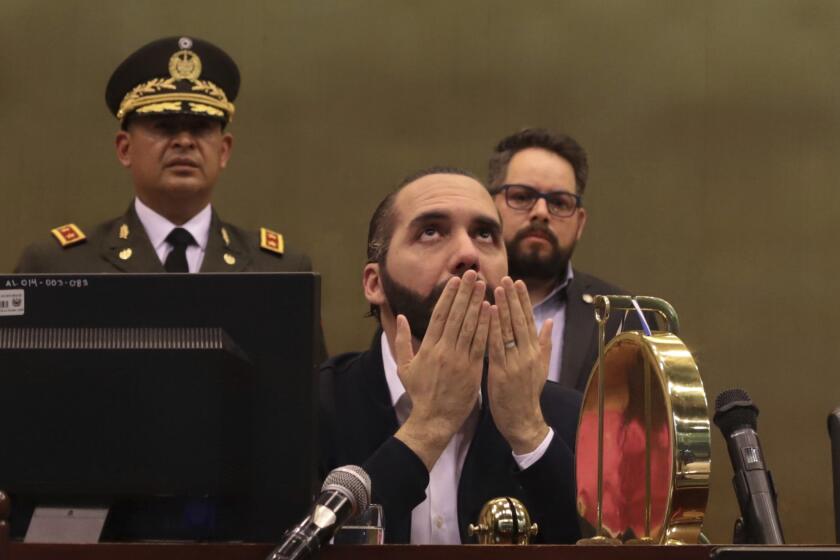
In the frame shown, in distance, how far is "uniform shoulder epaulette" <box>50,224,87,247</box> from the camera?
10.7ft

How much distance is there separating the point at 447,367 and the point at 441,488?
273 millimetres

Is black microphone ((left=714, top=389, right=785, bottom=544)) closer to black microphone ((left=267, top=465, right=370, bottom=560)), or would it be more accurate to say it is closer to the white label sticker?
black microphone ((left=267, top=465, right=370, bottom=560))

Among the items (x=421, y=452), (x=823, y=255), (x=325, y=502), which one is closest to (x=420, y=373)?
(x=421, y=452)

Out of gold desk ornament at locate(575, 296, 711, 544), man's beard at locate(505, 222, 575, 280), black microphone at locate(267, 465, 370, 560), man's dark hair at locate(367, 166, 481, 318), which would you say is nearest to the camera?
black microphone at locate(267, 465, 370, 560)

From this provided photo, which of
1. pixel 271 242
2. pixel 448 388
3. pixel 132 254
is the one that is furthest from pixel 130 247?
pixel 448 388

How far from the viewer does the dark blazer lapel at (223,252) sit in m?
3.16

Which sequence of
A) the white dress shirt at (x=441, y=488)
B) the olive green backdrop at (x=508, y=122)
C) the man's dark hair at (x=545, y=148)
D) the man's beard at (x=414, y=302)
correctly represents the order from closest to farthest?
the white dress shirt at (x=441, y=488) → the man's beard at (x=414, y=302) → the man's dark hair at (x=545, y=148) → the olive green backdrop at (x=508, y=122)

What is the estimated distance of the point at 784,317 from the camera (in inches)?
157

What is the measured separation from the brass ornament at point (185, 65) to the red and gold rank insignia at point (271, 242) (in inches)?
16.2

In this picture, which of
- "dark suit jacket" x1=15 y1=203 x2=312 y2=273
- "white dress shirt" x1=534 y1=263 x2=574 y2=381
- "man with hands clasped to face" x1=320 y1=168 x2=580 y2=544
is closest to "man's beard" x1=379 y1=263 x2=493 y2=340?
"man with hands clasped to face" x1=320 y1=168 x2=580 y2=544

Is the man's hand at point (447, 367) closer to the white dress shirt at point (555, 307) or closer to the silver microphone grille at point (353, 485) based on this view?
the silver microphone grille at point (353, 485)

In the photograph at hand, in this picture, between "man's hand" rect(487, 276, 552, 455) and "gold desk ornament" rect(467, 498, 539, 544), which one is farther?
"man's hand" rect(487, 276, 552, 455)

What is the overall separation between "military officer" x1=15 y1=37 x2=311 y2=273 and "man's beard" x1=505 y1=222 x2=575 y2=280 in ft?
1.63

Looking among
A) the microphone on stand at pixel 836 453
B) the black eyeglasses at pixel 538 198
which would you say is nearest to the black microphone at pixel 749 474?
the microphone on stand at pixel 836 453
